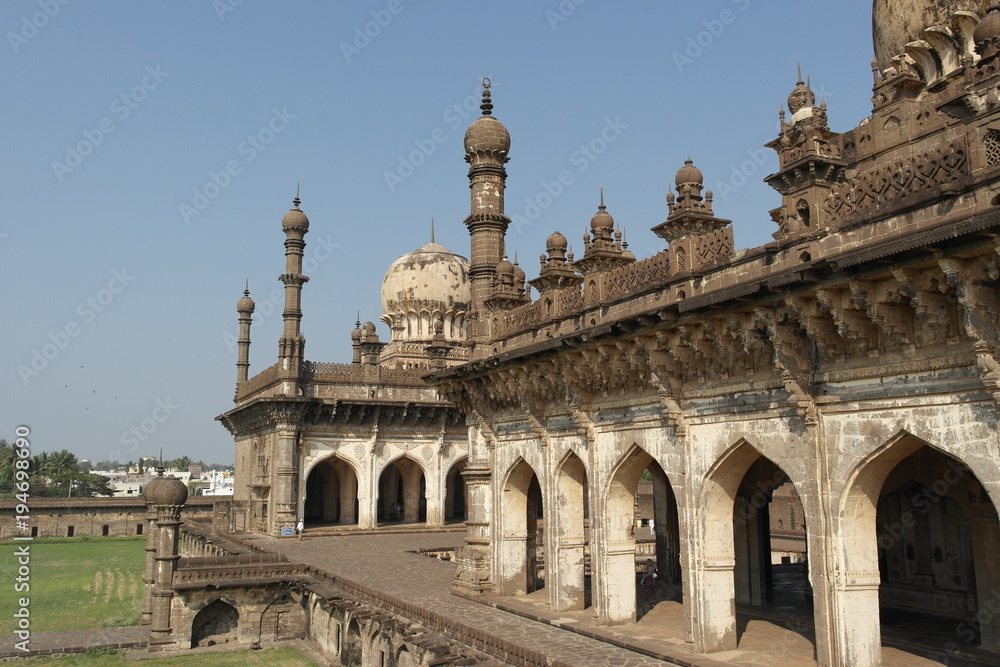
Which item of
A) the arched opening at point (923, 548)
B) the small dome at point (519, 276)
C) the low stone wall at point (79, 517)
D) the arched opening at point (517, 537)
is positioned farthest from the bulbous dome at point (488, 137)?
the low stone wall at point (79, 517)

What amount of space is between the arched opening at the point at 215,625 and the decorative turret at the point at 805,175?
47.5 feet

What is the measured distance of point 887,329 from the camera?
336 inches

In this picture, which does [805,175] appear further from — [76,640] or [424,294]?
[424,294]

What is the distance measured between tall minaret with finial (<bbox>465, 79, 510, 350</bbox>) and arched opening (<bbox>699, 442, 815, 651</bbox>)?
6875mm

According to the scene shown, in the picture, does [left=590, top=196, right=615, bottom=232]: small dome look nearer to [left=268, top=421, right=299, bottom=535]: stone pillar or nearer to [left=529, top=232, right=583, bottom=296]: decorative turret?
[left=529, top=232, right=583, bottom=296]: decorative turret

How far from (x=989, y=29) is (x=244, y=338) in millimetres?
35325

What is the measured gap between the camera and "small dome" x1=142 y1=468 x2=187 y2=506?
1825cm

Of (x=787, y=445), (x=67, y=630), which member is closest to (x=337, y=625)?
(x=67, y=630)

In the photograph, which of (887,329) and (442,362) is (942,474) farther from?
(442,362)

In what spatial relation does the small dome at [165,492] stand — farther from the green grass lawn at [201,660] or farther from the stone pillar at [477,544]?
the stone pillar at [477,544]

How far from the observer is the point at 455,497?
38438 millimetres

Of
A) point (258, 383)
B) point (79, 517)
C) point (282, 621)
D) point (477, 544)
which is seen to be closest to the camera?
point (477, 544)

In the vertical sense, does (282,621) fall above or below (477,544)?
below

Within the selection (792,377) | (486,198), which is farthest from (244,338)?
(792,377)
